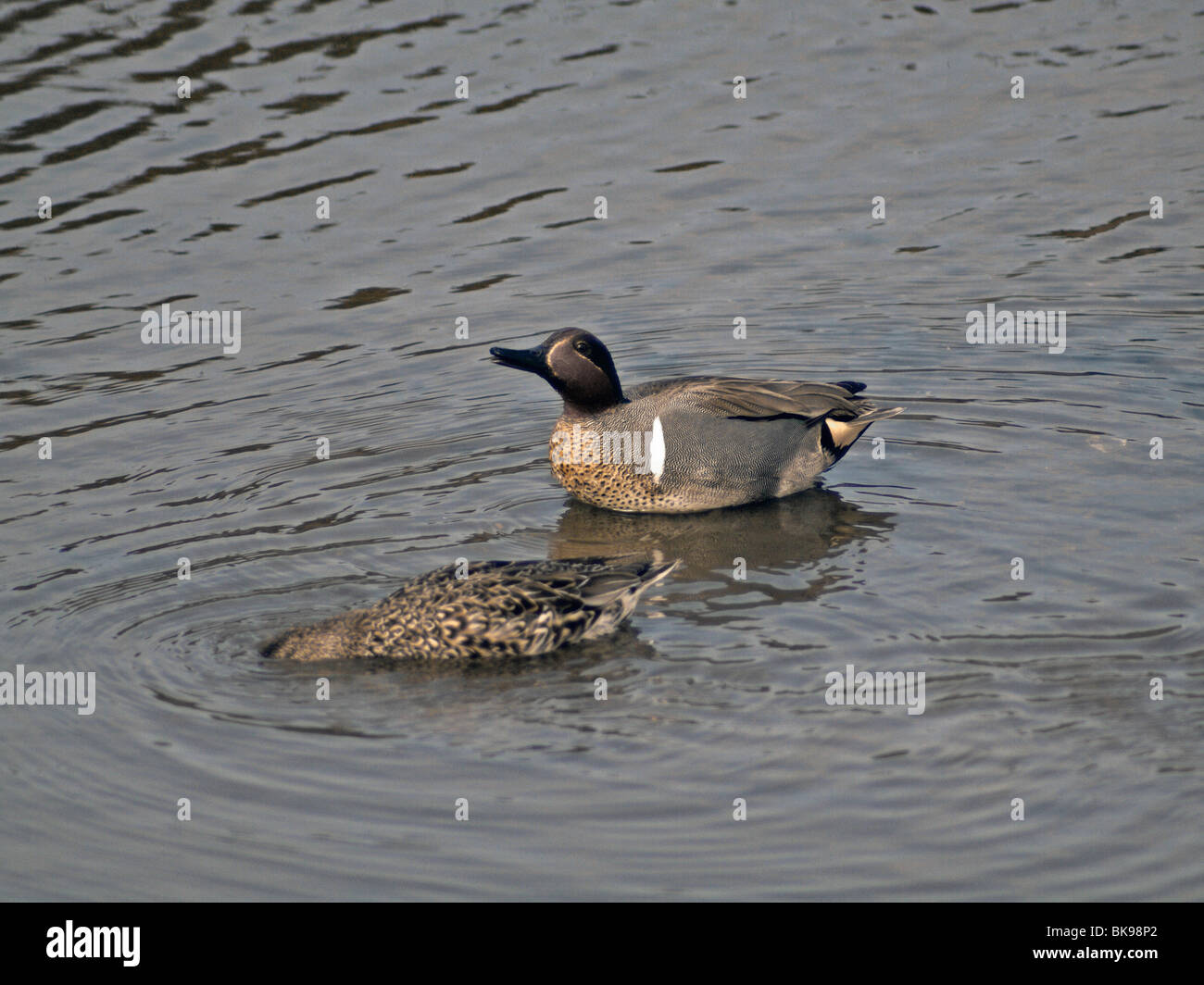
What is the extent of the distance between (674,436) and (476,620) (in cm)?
253

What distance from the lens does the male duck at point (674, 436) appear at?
10.1m

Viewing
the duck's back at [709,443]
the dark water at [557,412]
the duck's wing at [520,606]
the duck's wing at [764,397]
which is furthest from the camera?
the duck's wing at [764,397]

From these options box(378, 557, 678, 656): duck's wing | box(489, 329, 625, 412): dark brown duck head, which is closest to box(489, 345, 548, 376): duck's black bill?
box(489, 329, 625, 412): dark brown duck head

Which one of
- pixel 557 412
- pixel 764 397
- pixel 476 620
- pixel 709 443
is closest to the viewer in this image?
pixel 476 620

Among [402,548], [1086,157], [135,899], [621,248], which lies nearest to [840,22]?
[1086,157]

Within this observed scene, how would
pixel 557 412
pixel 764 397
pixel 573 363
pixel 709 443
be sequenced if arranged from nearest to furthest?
pixel 709 443
pixel 573 363
pixel 764 397
pixel 557 412

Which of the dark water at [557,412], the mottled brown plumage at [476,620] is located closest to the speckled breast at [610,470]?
the dark water at [557,412]

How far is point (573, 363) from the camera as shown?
10.1 meters

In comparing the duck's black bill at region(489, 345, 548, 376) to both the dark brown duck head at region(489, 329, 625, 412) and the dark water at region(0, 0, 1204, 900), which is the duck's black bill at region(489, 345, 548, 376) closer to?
the dark brown duck head at region(489, 329, 625, 412)

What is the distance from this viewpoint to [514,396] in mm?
12086

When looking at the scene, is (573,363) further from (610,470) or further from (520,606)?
(520,606)

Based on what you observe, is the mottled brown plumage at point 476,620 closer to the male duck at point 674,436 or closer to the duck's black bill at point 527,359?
the male duck at point 674,436

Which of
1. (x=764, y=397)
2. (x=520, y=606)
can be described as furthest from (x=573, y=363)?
(x=520, y=606)

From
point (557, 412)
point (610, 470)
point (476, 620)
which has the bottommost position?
point (476, 620)
